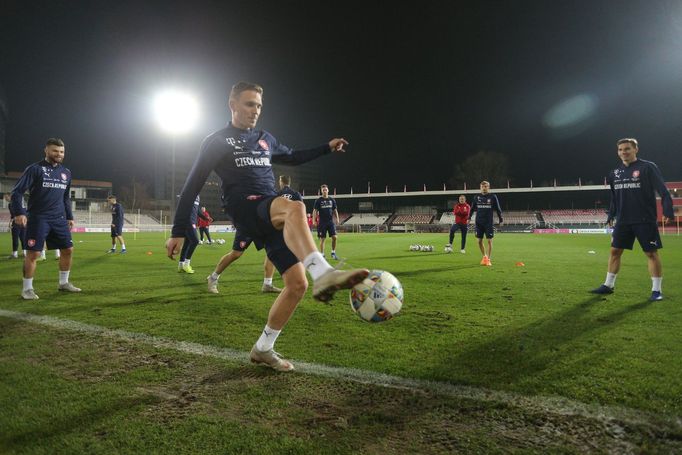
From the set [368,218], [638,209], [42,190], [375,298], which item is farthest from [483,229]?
[368,218]

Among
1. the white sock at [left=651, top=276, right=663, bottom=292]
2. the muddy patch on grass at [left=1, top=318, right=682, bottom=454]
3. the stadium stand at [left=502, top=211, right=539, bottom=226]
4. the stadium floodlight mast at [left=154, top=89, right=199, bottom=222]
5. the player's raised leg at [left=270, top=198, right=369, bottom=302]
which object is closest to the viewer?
the muddy patch on grass at [left=1, top=318, right=682, bottom=454]

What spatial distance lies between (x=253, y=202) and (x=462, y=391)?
205 centimetres

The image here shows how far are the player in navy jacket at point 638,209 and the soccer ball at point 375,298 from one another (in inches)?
207

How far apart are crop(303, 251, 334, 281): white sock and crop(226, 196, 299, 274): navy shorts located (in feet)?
1.56

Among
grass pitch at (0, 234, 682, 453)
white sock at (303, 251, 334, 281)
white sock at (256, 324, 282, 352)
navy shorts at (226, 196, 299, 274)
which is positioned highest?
navy shorts at (226, 196, 299, 274)

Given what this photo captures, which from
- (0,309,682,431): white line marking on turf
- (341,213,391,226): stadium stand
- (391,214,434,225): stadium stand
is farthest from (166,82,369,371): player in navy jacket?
(341,213,391,226): stadium stand

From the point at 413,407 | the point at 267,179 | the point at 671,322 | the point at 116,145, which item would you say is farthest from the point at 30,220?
the point at 116,145

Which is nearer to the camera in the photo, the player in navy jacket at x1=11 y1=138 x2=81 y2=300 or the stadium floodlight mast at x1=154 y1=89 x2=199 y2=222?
the player in navy jacket at x1=11 y1=138 x2=81 y2=300

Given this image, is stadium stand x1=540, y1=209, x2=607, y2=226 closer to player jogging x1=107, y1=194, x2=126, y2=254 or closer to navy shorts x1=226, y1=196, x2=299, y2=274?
player jogging x1=107, y1=194, x2=126, y2=254

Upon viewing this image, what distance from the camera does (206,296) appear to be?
652 centimetres

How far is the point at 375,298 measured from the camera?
2.96 m

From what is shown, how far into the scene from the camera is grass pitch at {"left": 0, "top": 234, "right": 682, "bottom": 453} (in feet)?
6.88

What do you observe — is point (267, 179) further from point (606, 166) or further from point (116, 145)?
point (116, 145)

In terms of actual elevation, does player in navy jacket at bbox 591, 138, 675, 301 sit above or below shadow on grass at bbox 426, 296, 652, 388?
above
